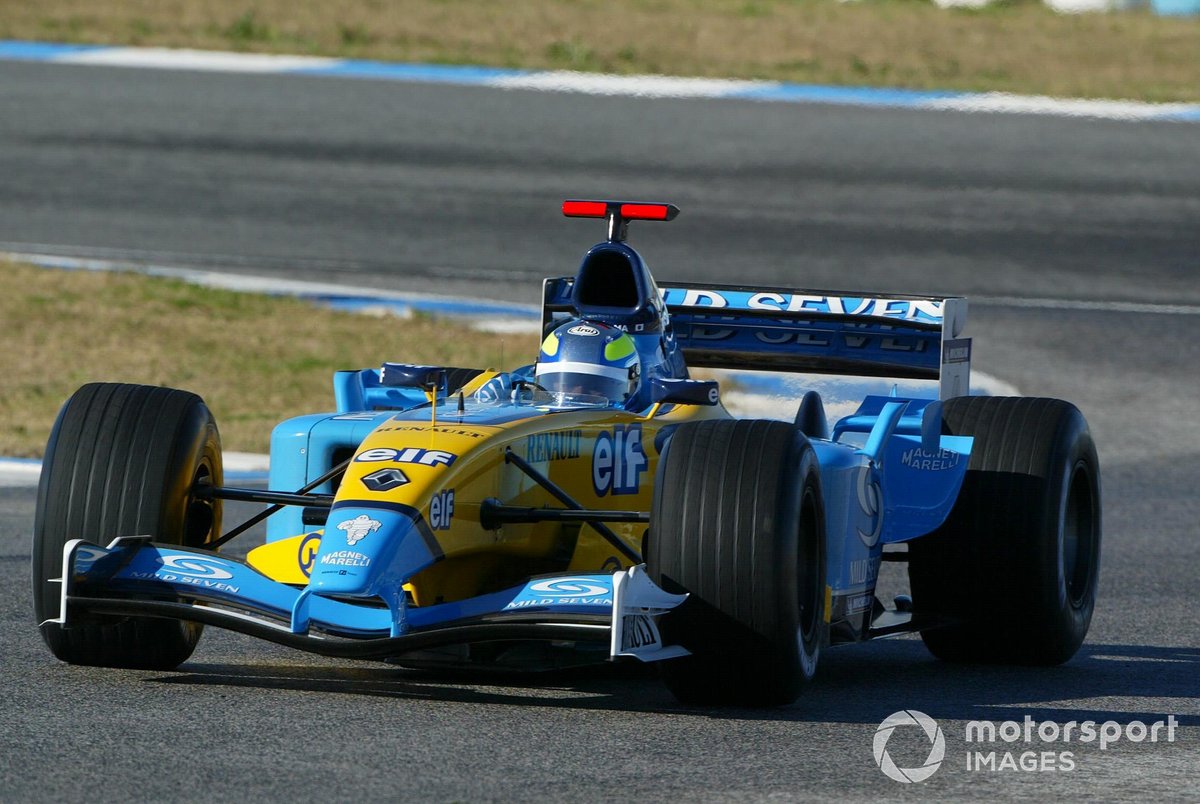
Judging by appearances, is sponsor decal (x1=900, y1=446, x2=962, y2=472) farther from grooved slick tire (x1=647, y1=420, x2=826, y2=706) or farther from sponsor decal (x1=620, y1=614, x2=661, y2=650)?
sponsor decal (x1=620, y1=614, x2=661, y2=650)

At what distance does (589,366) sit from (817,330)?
1.85 metres

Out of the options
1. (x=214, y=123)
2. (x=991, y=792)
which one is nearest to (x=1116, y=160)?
(x=214, y=123)

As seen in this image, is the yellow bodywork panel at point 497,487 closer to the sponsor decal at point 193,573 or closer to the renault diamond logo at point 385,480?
the renault diamond logo at point 385,480

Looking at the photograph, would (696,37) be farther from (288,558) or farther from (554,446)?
(288,558)

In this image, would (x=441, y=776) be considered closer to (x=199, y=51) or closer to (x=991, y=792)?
(x=991, y=792)

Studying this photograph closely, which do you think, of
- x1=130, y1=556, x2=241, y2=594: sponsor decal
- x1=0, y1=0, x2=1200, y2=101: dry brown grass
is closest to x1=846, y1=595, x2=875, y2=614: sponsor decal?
x1=130, y1=556, x2=241, y2=594: sponsor decal

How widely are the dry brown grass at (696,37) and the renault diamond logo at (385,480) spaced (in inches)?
835

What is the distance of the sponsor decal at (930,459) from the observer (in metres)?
7.58

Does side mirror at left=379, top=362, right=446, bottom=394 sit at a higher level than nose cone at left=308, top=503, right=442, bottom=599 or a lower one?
higher

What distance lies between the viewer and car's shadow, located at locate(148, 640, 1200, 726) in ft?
21.1

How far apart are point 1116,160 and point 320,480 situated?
1920 cm

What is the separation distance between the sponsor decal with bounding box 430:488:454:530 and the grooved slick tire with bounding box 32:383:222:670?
0.99 meters

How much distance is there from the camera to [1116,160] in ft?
80.2

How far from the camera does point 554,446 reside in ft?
22.3
